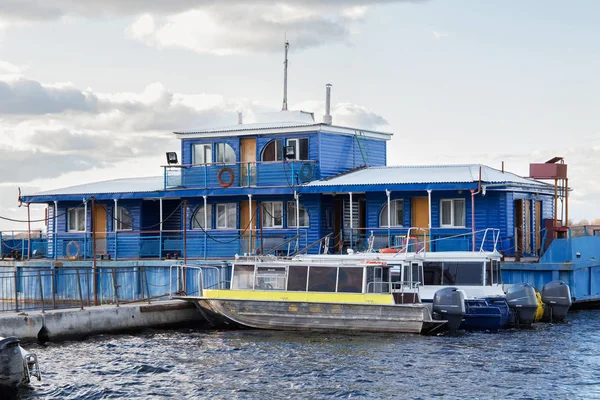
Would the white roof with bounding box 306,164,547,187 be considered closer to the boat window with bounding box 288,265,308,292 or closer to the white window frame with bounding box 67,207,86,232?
the boat window with bounding box 288,265,308,292

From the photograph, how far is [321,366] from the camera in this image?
23.8 metres

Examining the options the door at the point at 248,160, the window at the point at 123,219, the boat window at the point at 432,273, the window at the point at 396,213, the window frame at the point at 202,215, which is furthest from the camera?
the window at the point at 123,219

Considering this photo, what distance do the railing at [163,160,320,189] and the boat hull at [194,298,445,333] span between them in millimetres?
9924

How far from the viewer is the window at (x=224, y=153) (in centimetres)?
4209

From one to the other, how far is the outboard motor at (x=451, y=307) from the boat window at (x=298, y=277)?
410 centimetres

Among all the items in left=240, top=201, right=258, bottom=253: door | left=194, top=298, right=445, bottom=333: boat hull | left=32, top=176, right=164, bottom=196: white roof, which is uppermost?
left=32, top=176, right=164, bottom=196: white roof

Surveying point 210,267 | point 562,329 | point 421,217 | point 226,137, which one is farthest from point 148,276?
point 562,329

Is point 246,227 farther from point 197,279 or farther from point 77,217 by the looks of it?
point 77,217

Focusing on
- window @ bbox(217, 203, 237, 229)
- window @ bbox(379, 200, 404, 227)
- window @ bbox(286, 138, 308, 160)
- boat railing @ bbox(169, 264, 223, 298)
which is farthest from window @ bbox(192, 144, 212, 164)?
window @ bbox(379, 200, 404, 227)

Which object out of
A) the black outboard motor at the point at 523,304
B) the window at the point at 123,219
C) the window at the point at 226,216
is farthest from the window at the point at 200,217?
the black outboard motor at the point at 523,304

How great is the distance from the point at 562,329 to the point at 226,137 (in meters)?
17.9

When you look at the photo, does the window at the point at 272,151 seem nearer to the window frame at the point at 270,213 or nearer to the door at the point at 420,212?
the window frame at the point at 270,213

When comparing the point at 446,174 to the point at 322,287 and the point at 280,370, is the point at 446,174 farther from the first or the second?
the point at 280,370

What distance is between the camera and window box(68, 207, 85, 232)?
45094mm
